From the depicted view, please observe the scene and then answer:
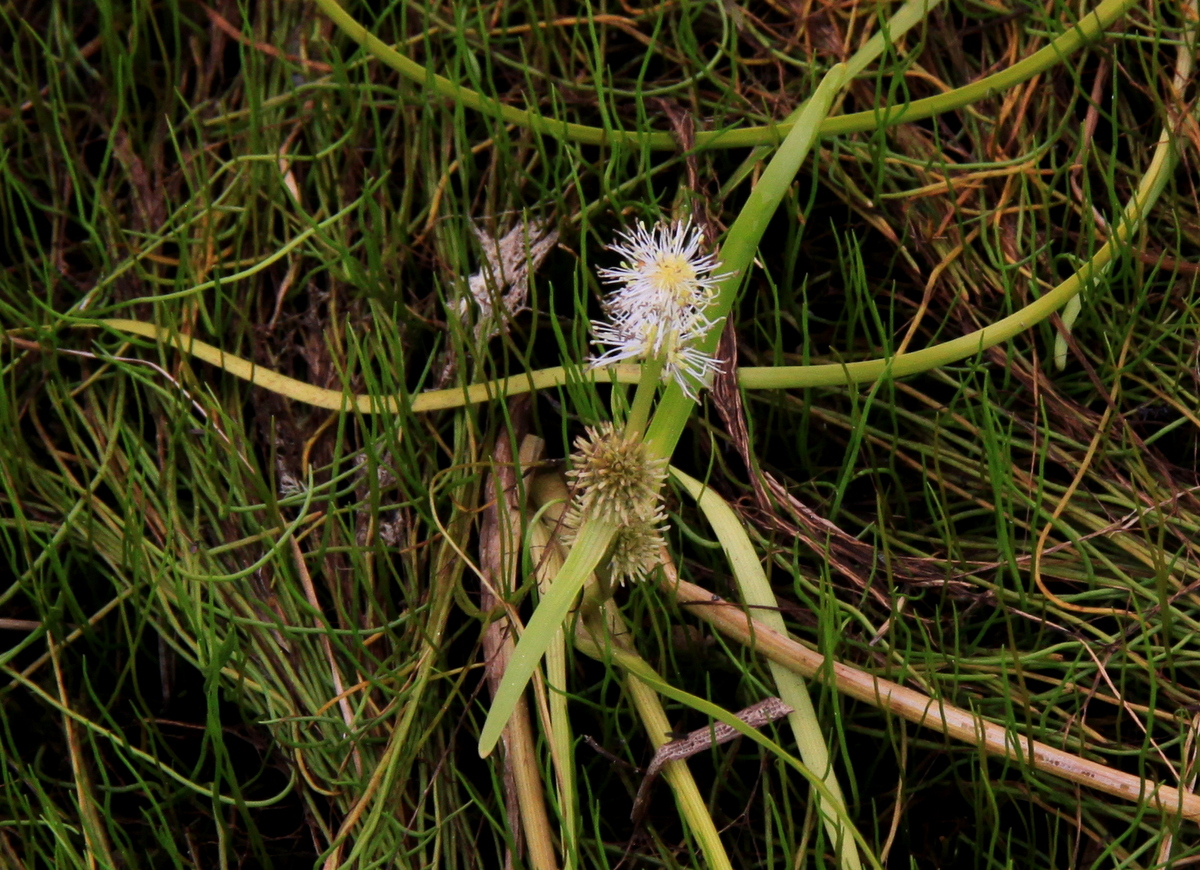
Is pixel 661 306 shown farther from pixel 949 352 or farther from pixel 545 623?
pixel 949 352

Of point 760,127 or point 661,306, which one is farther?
point 760,127

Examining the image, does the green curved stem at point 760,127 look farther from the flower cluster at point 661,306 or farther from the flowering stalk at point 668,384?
the flower cluster at point 661,306

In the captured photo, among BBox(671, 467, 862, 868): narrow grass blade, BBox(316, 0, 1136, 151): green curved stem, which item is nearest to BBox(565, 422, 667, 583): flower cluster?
BBox(671, 467, 862, 868): narrow grass blade

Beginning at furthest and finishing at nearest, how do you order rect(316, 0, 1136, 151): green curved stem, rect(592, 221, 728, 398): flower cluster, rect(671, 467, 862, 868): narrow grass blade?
rect(316, 0, 1136, 151): green curved stem, rect(671, 467, 862, 868): narrow grass blade, rect(592, 221, 728, 398): flower cluster

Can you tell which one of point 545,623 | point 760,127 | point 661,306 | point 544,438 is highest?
point 760,127

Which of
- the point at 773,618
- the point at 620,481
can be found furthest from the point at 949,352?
the point at 620,481

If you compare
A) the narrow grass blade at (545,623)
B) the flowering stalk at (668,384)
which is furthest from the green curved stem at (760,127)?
the narrow grass blade at (545,623)

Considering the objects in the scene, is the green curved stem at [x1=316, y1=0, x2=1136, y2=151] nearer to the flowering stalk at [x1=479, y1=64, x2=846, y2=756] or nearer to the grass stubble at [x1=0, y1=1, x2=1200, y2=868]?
the grass stubble at [x1=0, y1=1, x2=1200, y2=868]
